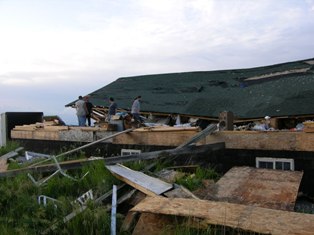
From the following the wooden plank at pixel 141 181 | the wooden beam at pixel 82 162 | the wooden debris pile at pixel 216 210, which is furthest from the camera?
the wooden beam at pixel 82 162

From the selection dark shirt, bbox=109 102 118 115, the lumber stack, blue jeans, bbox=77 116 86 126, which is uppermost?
dark shirt, bbox=109 102 118 115

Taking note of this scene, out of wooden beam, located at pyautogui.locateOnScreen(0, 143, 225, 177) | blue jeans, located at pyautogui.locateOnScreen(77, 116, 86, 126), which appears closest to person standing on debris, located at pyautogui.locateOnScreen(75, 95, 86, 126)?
blue jeans, located at pyautogui.locateOnScreen(77, 116, 86, 126)

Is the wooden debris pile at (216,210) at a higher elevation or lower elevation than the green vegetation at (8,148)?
higher

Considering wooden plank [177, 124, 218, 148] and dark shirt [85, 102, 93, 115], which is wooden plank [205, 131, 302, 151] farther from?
dark shirt [85, 102, 93, 115]

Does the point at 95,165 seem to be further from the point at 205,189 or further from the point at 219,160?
the point at 219,160

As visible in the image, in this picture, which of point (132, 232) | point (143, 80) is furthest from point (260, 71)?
point (132, 232)

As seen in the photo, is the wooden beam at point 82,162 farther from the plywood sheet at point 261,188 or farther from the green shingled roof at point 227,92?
the green shingled roof at point 227,92

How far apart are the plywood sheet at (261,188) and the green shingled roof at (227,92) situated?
482 cm

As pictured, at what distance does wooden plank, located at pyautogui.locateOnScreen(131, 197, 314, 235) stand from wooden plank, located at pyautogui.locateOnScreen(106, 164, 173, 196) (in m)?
0.62

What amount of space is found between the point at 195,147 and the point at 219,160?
0.81 metres

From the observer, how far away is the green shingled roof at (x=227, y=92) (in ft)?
38.7

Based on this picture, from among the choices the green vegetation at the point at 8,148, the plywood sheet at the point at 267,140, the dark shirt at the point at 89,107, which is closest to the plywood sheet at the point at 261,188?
the plywood sheet at the point at 267,140

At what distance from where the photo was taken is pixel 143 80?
19.7 meters

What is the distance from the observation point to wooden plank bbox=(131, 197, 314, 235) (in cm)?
401
